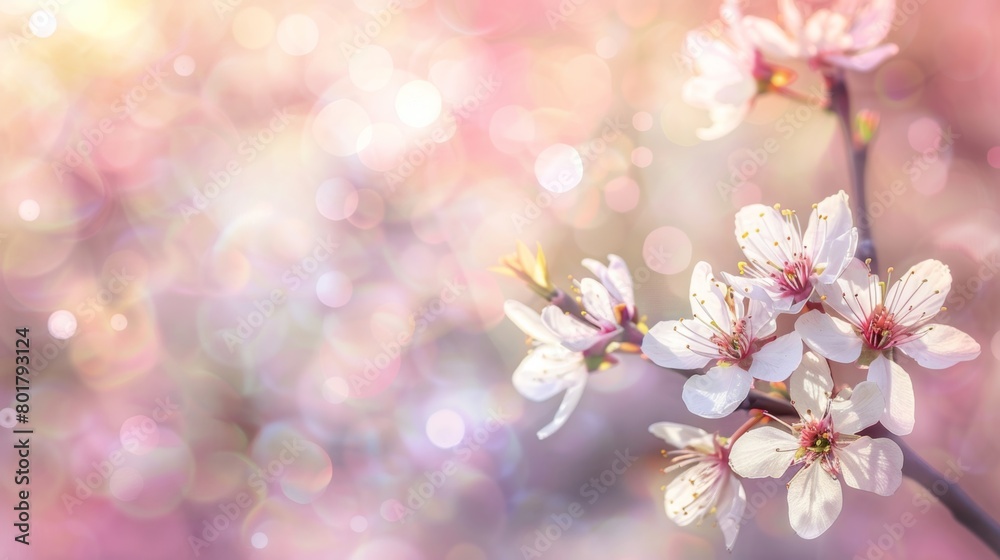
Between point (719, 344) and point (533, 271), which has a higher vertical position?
point (533, 271)

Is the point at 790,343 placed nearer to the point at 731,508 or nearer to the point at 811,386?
the point at 811,386

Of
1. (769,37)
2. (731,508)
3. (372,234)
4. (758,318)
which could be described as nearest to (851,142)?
(769,37)

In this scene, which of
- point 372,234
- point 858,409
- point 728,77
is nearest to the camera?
point 858,409

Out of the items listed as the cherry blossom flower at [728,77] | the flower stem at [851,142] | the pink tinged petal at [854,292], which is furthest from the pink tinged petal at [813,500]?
the cherry blossom flower at [728,77]

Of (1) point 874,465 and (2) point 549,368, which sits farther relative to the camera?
(2) point 549,368

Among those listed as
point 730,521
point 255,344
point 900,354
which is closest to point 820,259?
point 900,354

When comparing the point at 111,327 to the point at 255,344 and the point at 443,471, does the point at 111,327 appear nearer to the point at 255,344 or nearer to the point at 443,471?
the point at 255,344

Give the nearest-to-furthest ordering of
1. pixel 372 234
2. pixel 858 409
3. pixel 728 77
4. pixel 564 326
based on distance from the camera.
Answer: pixel 858 409
pixel 564 326
pixel 728 77
pixel 372 234
